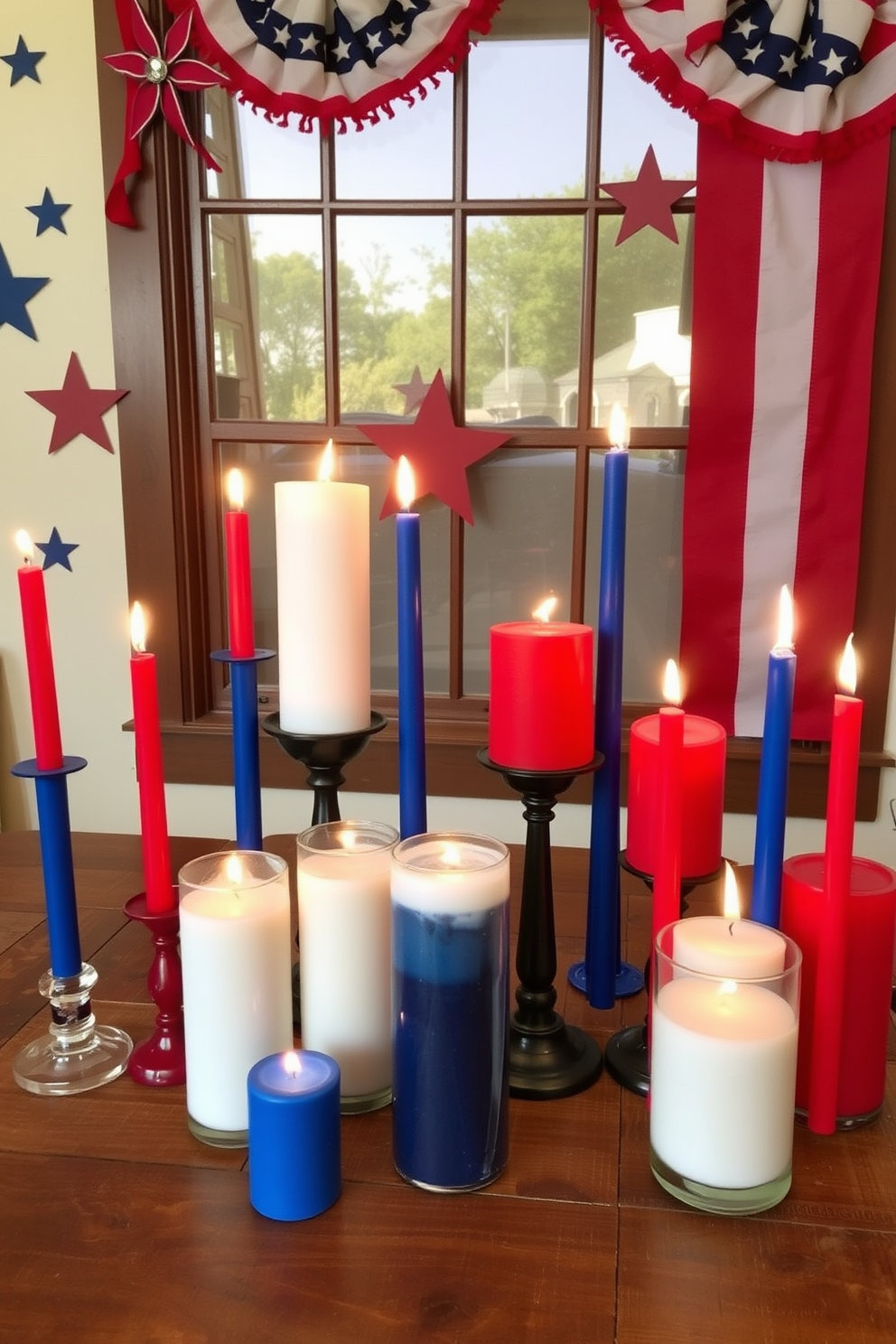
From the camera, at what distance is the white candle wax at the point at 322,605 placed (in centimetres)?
69

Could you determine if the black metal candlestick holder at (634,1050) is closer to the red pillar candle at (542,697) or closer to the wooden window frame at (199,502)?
the red pillar candle at (542,697)

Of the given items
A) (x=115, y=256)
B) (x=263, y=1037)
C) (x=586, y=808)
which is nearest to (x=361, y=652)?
(x=263, y=1037)

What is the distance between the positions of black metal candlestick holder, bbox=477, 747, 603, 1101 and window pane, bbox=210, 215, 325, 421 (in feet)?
4.74

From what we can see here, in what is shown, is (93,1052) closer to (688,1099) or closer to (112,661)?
(688,1099)

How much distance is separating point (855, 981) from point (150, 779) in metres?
0.47

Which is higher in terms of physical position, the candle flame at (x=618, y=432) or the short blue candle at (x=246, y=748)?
the candle flame at (x=618, y=432)

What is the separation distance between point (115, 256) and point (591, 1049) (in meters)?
1.65

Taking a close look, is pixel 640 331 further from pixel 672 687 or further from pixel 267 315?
pixel 672 687

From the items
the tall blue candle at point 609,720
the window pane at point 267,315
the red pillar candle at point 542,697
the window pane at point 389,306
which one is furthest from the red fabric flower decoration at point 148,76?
the red pillar candle at point 542,697

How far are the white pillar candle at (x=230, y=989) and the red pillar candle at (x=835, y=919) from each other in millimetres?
330

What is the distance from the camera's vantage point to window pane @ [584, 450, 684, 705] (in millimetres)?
1886

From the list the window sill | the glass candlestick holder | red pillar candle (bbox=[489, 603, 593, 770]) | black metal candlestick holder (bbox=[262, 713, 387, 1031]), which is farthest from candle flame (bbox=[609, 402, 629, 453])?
the window sill

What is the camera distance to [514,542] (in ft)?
6.40

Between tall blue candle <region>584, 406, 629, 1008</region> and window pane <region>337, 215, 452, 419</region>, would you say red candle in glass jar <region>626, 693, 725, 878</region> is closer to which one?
tall blue candle <region>584, 406, 629, 1008</region>
